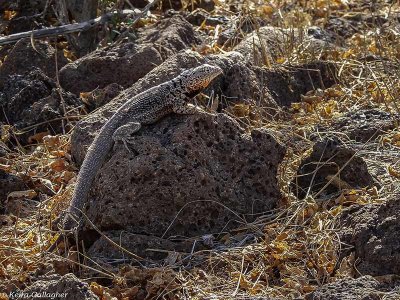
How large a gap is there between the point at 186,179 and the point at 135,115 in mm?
712

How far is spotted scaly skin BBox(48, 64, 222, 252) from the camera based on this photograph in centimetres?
659

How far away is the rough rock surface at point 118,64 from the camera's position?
884cm

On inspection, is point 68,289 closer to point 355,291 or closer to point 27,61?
point 355,291

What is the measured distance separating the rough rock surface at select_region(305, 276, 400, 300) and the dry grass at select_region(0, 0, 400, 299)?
1.79 ft

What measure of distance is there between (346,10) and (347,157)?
16.1 ft

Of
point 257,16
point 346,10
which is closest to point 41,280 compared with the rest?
point 257,16

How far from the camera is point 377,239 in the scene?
5.89 m

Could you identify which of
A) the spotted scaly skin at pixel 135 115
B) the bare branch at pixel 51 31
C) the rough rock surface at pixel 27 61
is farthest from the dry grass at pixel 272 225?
the bare branch at pixel 51 31

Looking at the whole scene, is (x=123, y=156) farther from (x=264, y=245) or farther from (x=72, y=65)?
(x=72, y=65)

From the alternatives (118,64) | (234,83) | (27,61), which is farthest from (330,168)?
(27,61)

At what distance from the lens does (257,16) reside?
424 inches

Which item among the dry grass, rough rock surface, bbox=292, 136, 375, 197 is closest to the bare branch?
the dry grass

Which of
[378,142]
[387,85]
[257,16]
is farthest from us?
[257,16]

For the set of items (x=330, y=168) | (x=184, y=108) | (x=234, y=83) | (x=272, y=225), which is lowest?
(x=272, y=225)
